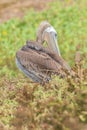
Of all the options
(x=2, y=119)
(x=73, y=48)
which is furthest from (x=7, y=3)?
(x=2, y=119)

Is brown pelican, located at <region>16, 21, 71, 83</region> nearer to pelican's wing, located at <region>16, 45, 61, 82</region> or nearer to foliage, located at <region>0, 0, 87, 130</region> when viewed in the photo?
pelican's wing, located at <region>16, 45, 61, 82</region>

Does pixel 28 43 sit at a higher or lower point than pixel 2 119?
higher

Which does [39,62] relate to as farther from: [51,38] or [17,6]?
[17,6]

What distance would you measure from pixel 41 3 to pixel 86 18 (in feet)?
7.54

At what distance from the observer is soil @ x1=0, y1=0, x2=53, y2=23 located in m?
14.8

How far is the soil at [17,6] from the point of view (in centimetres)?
1484

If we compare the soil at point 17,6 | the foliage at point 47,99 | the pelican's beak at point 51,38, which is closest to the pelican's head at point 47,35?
the pelican's beak at point 51,38

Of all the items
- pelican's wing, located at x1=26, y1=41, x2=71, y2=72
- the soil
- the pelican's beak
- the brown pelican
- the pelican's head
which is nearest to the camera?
the brown pelican

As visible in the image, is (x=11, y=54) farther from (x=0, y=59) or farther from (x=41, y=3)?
(x=41, y=3)

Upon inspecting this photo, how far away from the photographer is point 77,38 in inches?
479

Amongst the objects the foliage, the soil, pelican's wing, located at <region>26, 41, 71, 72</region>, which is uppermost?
the soil

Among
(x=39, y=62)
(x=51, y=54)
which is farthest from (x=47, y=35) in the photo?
(x=39, y=62)

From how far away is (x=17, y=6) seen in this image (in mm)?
15219

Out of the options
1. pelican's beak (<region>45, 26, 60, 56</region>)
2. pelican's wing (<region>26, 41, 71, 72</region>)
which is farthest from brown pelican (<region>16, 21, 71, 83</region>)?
pelican's beak (<region>45, 26, 60, 56</region>)
